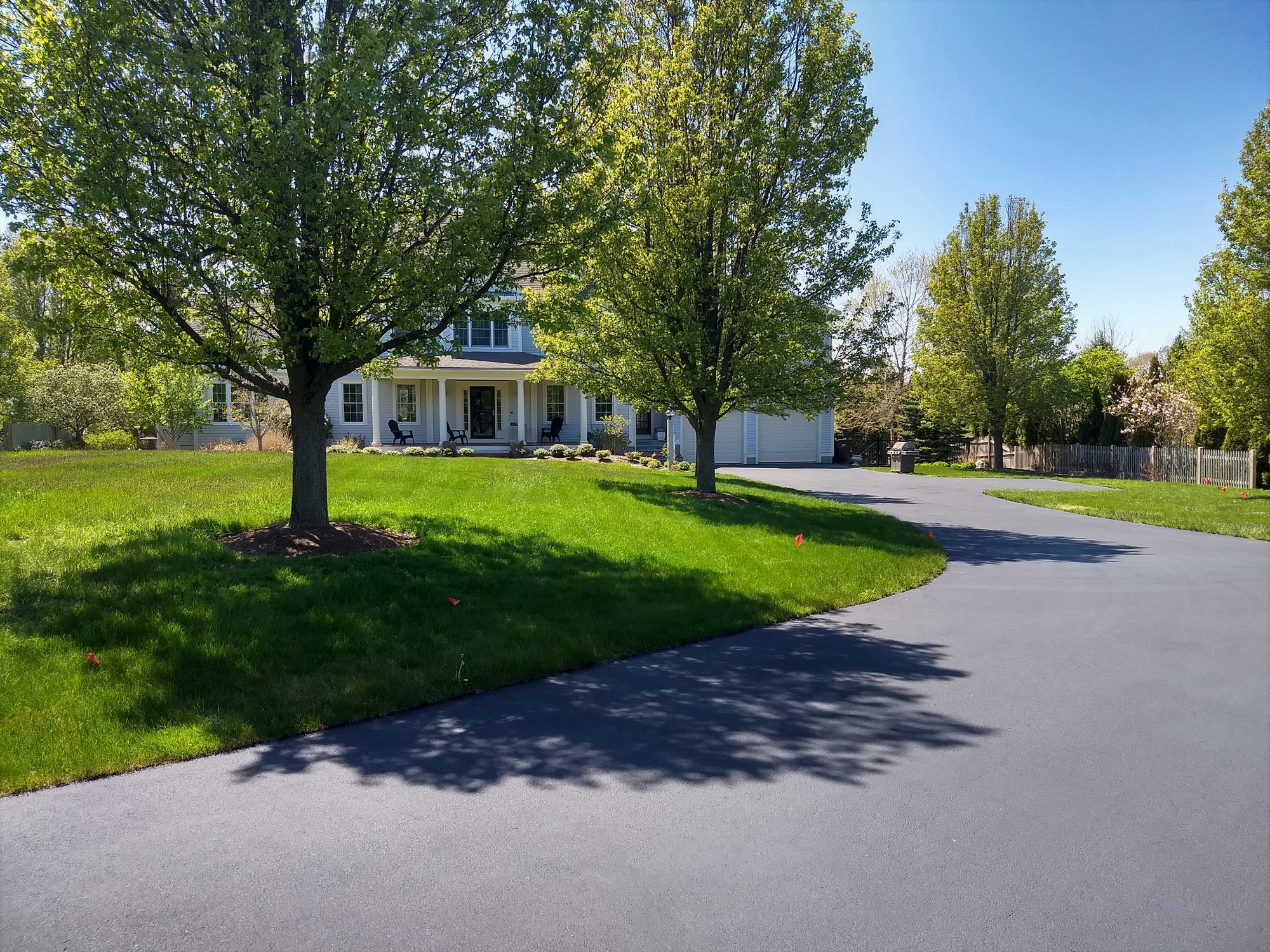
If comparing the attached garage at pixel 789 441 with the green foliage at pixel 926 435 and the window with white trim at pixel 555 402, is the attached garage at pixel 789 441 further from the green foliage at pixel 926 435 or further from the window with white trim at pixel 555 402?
the window with white trim at pixel 555 402

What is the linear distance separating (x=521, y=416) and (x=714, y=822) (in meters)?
26.1

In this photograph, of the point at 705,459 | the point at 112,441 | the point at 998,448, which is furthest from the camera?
the point at 998,448

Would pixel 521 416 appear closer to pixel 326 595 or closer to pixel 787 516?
pixel 787 516

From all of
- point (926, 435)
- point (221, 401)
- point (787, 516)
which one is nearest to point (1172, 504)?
point (787, 516)

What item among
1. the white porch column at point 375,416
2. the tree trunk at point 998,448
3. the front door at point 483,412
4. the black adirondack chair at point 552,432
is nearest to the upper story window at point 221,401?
the white porch column at point 375,416

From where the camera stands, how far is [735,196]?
13664 millimetres

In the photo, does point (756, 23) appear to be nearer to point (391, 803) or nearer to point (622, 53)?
point (622, 53)

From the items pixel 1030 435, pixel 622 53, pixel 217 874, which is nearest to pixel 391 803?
pixel 217 874

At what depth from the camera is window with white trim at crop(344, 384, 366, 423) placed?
100 feet

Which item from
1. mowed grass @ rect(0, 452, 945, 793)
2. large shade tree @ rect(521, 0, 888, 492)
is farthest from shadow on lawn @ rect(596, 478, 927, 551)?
large shade tree @ rect(521, 0, 888, 492)

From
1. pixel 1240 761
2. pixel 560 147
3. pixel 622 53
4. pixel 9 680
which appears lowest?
pixel 1240 761

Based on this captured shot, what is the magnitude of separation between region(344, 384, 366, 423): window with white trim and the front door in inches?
162

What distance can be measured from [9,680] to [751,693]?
16.0 ft

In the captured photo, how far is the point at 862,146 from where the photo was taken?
46.2ft
